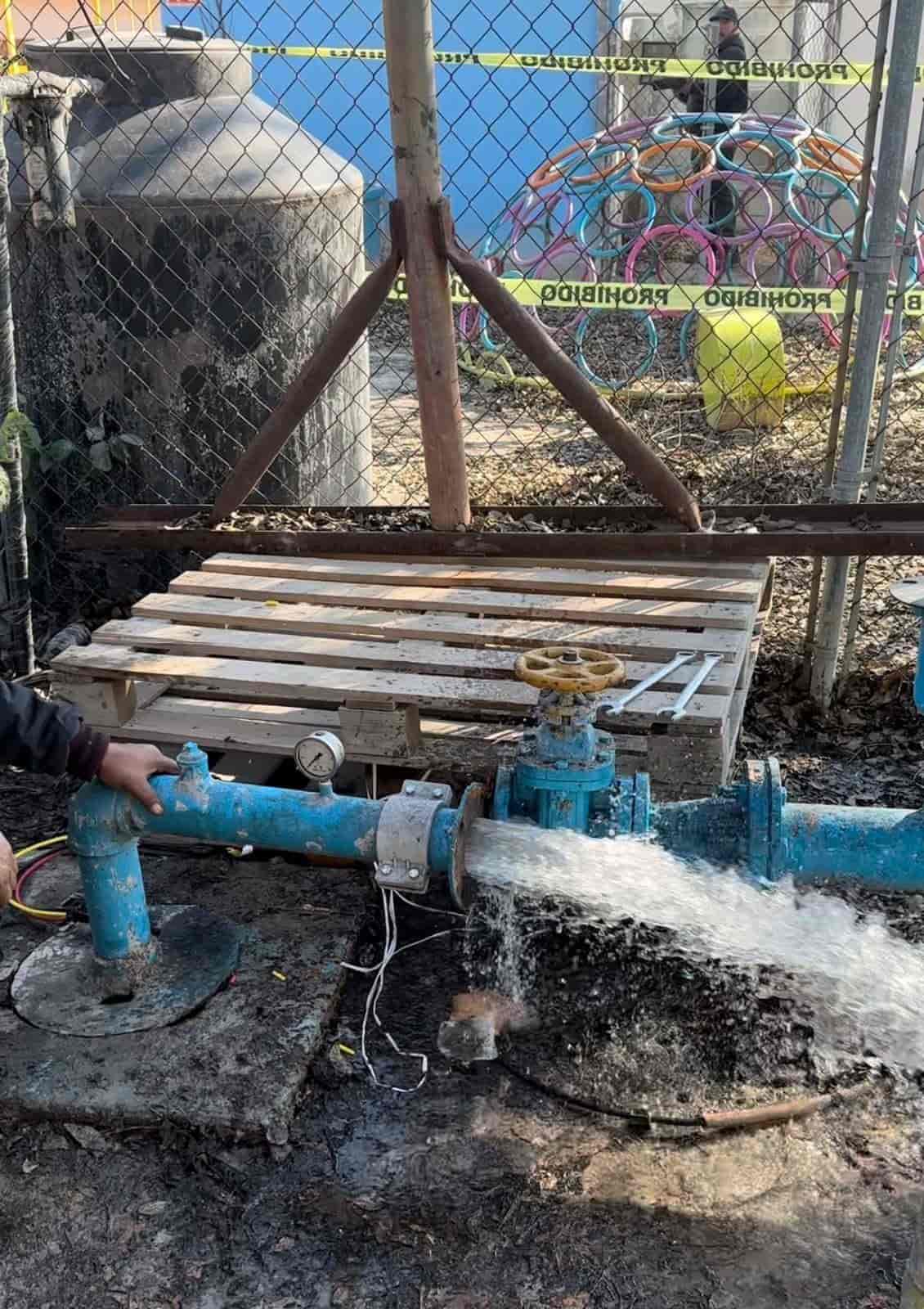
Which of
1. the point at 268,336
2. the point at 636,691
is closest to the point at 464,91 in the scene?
the point at 268,336

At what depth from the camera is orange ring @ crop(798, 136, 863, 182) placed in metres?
8.45

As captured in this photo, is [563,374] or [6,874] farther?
[563,374]

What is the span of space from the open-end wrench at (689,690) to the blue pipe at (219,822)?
2.00ft

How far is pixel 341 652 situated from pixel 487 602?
1.64ft

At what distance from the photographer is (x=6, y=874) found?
242cm

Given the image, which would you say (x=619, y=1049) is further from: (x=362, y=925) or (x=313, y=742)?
(x=313, y=742)

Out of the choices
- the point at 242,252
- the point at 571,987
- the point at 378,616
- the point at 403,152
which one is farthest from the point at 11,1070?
the point at 242,252

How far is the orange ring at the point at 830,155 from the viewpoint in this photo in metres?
8.45

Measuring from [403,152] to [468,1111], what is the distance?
2707 mm

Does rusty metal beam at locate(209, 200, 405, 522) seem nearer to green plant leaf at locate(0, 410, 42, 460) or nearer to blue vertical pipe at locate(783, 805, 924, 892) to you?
green plant leaf at locate(0, 410, 42, 460)

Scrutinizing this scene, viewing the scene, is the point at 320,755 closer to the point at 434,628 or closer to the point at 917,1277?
the point at 434,628

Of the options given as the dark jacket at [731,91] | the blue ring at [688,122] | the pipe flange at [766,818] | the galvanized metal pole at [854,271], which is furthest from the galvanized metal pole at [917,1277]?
the dark jacket at [731,91]

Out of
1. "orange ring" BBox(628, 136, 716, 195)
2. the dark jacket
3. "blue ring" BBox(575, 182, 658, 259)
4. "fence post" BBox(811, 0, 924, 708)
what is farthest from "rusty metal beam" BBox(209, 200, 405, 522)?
the dark jacket

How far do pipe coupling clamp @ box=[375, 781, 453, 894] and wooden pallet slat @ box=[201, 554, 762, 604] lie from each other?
1433 millimetres
